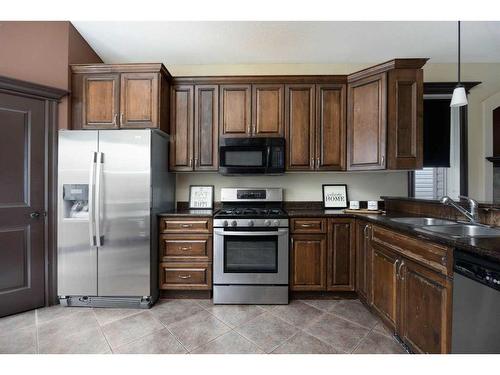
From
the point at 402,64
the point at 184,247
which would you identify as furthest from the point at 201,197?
the point at 402,64

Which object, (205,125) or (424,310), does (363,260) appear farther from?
(205,125)

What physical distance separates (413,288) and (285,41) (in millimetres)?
2657

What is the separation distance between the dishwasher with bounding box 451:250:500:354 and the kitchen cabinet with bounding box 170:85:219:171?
7.42 ft

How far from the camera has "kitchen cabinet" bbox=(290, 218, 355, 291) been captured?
7.73 feet

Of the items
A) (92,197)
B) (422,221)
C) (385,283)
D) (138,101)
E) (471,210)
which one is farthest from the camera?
(138,101)

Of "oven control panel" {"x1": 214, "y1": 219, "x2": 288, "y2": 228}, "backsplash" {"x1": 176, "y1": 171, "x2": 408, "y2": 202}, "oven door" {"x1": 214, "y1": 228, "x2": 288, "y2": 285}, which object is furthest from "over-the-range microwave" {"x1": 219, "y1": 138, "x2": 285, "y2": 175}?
"oven door" {"x1": 214, "y1": 228, "x2": 288, "y2": 285}

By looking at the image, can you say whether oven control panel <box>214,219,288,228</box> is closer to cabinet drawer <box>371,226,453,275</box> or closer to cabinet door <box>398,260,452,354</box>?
cabinet drawer <box>371,226,453,275</box>

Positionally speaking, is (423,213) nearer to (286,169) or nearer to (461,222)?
(461,222)

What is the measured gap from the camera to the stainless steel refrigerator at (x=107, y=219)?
221cm

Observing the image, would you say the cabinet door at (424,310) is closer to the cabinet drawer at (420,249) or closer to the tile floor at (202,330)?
the cabinet drawer at (420,249)

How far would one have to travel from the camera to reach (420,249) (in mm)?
1431

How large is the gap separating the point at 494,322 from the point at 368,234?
1.10 meters

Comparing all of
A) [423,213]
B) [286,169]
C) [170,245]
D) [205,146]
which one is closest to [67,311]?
[170,245]

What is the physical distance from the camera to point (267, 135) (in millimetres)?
2656
